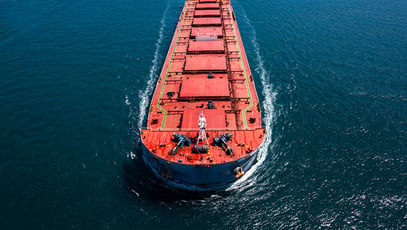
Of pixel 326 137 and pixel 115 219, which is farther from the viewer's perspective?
pixel 326 137

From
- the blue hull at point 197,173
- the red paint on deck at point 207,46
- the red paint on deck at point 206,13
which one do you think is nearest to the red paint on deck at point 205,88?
the blue hull at point 197,173

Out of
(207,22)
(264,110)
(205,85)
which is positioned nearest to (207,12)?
(207,22)

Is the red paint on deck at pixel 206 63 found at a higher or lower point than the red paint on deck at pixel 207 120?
higher

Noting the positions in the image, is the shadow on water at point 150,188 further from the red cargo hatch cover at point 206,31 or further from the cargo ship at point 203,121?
the red cargo hatch cover at point 206,31

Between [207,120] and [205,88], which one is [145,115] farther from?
[207,120]

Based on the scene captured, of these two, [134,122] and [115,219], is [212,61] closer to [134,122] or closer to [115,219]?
[134,122]

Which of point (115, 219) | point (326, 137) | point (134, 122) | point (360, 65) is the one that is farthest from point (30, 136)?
point (360, 65)
